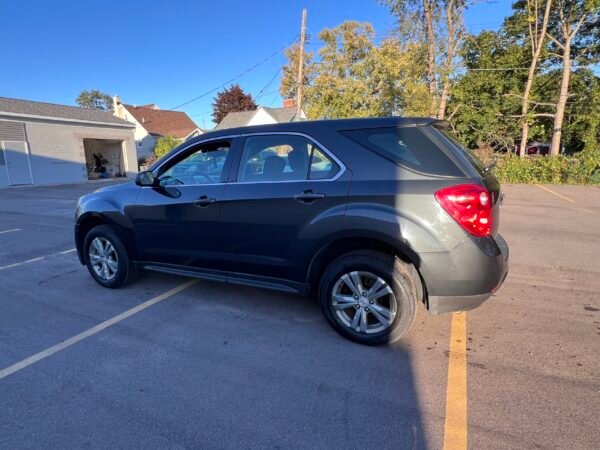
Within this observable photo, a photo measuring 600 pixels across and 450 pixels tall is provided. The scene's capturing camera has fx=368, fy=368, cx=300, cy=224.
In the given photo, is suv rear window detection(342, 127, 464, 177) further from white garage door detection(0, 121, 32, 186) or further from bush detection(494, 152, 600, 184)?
white garage door detection(0, 121, 32, 186)

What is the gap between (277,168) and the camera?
339 cm

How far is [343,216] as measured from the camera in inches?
117

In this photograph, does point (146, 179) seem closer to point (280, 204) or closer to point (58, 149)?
point (280, 204)

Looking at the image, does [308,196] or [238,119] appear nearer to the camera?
[308,196]

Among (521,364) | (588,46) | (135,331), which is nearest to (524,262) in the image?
(521,364)

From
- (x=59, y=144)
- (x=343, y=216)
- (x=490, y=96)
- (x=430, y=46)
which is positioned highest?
(x=430, y=46)

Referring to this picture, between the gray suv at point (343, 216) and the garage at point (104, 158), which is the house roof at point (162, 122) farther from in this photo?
the gray suv at point (343, 216)

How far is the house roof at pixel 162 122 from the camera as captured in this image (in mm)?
42131

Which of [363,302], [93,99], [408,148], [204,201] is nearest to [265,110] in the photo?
[204,201]

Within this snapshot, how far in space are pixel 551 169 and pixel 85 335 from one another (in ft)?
64.4

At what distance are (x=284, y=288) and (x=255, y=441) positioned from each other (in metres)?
1.44

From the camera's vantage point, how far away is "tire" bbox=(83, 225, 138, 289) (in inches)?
169

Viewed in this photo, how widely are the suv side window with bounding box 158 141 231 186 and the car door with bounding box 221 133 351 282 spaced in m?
0.22

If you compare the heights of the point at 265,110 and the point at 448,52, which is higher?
the point at 448,52
